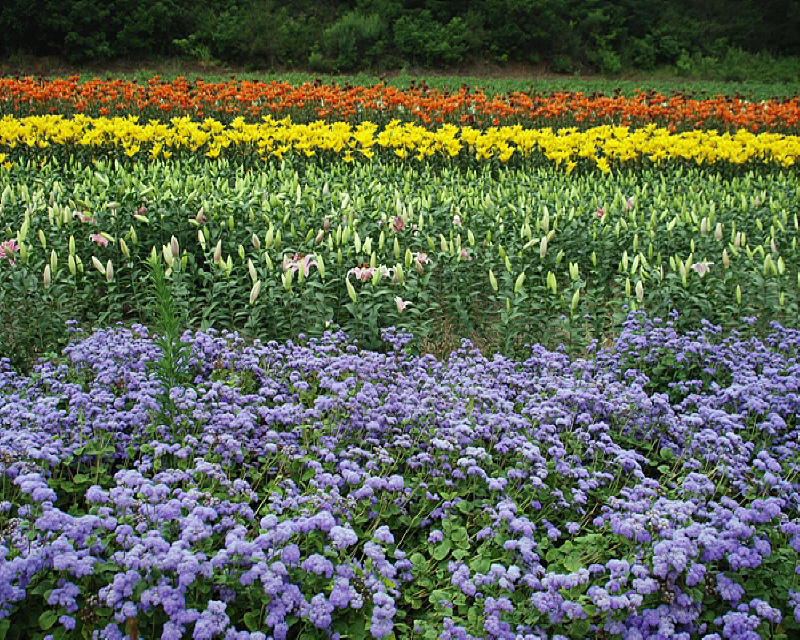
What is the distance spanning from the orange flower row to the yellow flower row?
275 centimetres

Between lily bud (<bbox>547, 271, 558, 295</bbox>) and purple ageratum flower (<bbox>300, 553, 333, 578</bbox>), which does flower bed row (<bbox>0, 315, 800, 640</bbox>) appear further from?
lily bud (<bbox>547, 271, 558, 295</bbox>)

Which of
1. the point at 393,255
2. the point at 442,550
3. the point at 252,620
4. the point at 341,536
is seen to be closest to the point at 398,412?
the point at 442,550

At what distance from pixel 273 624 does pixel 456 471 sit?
1.12 metres

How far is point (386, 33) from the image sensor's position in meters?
25.4

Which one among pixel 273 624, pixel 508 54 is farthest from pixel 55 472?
pixel 508 54

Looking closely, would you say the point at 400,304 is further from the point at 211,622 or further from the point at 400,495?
the point at 211,622

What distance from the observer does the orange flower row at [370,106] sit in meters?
11.8

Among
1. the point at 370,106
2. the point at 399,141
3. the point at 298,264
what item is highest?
the point at 370,106

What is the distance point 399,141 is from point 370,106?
3.32m

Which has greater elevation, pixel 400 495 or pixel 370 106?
pixel 370 106

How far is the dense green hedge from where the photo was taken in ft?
76.3

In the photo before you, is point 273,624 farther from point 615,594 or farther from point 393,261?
point 393,261

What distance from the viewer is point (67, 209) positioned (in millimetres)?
5238

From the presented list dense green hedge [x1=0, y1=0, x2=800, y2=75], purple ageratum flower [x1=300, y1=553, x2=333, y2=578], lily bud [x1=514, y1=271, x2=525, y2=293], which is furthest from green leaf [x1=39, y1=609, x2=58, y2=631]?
dense green hedge [x1=0, y1=0, x2=800, y2=75]
